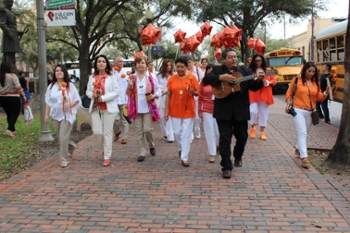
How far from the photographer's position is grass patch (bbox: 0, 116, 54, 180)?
7.06 metres

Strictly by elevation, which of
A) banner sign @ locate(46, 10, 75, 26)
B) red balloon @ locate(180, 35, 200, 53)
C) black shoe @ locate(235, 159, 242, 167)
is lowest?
black shoe @ locate(235, 159, 242, 167)

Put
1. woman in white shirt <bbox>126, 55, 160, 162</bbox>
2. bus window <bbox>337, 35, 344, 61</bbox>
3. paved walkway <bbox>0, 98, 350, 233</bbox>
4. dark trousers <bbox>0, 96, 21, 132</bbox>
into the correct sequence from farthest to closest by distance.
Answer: bus window <bbox>337, 35, 344, 61</bbox>, dark trousers <bbox>0, 96, 21, 132</bbox>, woman in white shirt <bbox>126, 55, 160, 162</bbox>, paved walkway <bbox>0, 98, 350, 233</bbox>

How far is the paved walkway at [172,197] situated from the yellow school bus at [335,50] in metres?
5.17

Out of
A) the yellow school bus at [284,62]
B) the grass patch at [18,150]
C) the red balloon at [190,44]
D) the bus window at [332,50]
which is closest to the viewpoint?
the grass patch at [18,150]

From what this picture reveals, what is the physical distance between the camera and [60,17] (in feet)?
28.2

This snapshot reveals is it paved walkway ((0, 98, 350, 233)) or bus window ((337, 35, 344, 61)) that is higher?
bus window ((337, 35, 344, 61))

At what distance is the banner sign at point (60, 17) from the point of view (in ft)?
28.0

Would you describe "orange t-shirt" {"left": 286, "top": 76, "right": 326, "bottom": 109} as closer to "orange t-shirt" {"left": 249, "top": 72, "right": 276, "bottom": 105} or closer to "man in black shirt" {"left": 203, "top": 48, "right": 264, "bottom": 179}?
"man in black shirt" {"left": 203, "top": 48, "right": 264, "bottom": 179}

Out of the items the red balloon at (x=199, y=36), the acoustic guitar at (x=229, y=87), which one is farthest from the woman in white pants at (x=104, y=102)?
the red balloon at (x=199, y=36)

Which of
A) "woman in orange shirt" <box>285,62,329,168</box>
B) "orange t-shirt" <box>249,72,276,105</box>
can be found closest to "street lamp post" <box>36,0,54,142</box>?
"orange t-shirt" <box>249,72,276,105</box>

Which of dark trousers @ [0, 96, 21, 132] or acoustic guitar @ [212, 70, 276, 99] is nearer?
acoustic guitar @ [212, 70, 276, 99]

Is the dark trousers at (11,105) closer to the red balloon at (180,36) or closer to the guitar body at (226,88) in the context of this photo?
the red balloon at (180,36)

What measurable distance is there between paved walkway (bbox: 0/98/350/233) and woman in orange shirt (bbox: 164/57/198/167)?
0.45m

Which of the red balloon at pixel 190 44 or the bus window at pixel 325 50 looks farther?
the bus window at pixel 325 50
